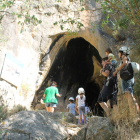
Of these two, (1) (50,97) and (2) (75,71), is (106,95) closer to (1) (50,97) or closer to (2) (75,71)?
(1) (50,97)

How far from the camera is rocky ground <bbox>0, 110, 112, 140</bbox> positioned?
10.2 ft

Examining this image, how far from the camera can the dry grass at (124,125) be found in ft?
10.4

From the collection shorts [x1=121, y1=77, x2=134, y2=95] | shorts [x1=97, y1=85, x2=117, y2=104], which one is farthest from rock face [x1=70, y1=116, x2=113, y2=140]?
shorts [x1=121, y1=77, x2=134, y2=95]

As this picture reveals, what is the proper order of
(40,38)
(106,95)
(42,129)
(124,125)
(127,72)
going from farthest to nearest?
1. (40,38)
2. (106,95)
3. (127,72)
4. (42,129)
5. (124,125)

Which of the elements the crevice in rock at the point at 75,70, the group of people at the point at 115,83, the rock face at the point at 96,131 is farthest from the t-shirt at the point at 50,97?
the crevice in rock at the point at 75,70

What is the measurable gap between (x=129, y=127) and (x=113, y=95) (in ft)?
3.02

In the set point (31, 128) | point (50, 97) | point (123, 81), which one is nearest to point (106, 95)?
point (123, 81)

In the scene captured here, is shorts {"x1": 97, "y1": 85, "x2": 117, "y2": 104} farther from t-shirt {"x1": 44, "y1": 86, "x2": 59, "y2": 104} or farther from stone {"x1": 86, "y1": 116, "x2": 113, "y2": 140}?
t-shirt {"x1": 44, "y1": 86, "x2": 59, "y2": 104}

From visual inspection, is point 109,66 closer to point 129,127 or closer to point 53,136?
point 129,127

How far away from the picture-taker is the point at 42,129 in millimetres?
3398

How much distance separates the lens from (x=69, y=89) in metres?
Answer: 11.2

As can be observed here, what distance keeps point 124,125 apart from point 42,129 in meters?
1.38

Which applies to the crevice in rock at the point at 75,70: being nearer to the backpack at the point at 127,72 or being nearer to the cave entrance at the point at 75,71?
the cave entrance at the point at 75,71

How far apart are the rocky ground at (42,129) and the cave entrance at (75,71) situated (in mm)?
6397
